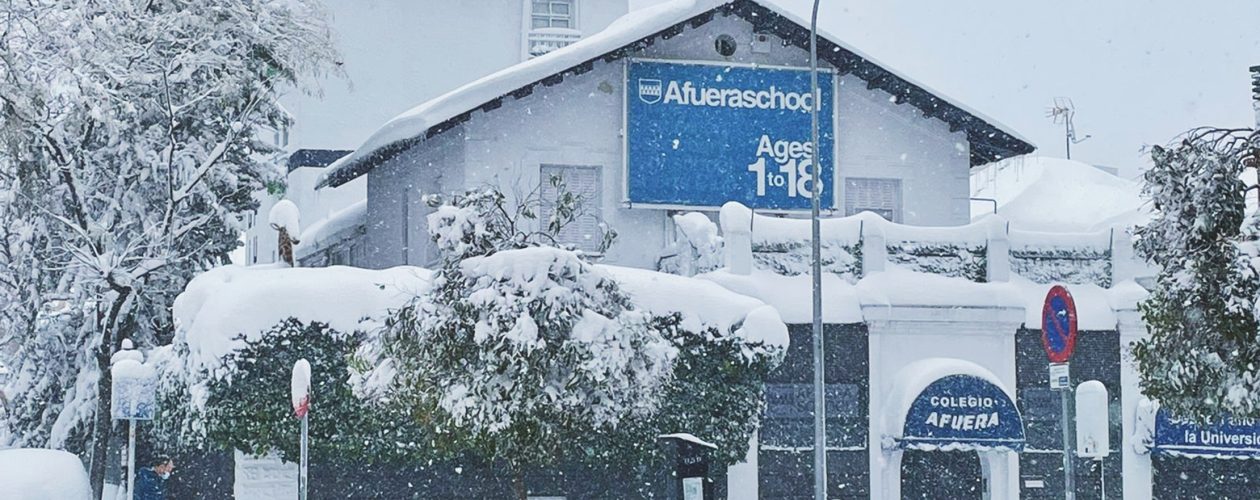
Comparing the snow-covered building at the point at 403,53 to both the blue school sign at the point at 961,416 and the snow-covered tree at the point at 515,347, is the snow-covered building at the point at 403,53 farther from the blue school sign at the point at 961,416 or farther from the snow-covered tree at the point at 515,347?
the snow-covered tree at the point at 515,347

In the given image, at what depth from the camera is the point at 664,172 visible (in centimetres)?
2772

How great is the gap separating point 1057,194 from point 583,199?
25352mm

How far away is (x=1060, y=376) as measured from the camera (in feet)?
44.5

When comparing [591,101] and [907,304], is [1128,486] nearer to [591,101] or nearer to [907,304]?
[907,304]

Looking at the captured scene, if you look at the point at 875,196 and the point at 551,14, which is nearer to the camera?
the point at 875,196

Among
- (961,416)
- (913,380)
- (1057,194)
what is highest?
(1057,194)

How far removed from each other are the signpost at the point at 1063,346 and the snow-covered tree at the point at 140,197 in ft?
52.7

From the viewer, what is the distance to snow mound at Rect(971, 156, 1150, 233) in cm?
4603

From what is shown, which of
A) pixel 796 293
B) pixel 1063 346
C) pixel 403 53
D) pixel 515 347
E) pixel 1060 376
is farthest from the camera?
pixel 403 53

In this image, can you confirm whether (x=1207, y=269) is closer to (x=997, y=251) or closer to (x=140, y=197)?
(x=997, y=251)

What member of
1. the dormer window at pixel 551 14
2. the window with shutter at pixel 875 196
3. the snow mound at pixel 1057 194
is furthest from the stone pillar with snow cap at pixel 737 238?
the snow mound at pixel 1057 194

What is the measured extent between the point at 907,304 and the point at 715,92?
18.8ft

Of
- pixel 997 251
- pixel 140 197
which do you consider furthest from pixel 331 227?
pixel 997 251

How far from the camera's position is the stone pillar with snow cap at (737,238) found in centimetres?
2378
